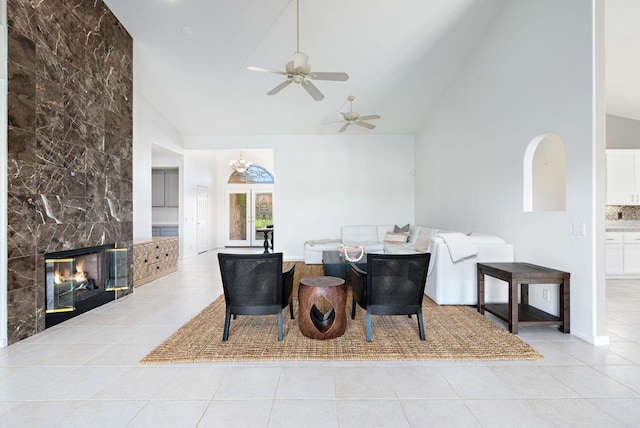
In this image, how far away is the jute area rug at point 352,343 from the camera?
2568 mm

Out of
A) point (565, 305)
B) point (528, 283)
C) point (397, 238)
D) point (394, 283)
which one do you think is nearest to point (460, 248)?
point (528, 283)

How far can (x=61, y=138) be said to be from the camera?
3387 millimetres

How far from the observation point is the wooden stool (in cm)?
285

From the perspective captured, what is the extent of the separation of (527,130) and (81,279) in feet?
18.0

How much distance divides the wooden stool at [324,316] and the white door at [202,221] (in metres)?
6.84

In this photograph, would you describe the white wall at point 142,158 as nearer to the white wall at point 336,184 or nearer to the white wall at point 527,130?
the white wall at point 336,184

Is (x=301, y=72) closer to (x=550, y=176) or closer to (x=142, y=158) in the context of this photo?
(x=550, y=176)

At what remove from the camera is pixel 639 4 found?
11.1 ft

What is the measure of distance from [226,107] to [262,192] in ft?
15.6

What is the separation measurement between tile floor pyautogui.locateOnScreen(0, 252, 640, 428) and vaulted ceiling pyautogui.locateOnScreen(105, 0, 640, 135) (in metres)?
3.84

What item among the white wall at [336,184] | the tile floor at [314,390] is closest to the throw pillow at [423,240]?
the white wall at [336,184]

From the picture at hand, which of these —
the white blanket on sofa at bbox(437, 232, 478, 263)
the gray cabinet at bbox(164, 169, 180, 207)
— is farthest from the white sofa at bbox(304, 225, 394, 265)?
the gray cabinet at bbox(164, 169, 180, 207)

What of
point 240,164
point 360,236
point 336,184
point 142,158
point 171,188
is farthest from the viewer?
point 240,164

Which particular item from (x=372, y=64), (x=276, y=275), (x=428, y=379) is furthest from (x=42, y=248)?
(x=372, y=64)
